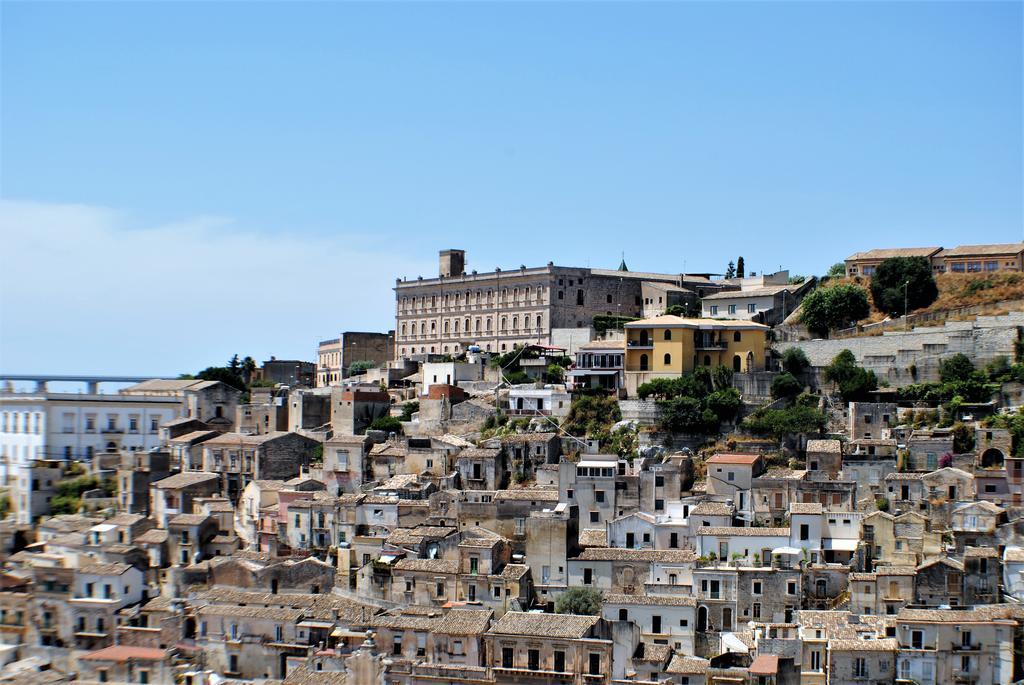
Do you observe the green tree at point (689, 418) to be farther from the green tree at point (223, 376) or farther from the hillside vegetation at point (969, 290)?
the green tree at point (223, 376)

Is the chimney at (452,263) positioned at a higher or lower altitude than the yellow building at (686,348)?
higher

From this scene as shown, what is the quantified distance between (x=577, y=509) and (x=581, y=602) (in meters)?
4.27

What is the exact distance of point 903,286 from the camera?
54375 millimetres

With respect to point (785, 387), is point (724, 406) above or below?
below

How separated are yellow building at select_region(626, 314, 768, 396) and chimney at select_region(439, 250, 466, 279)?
19783 mm

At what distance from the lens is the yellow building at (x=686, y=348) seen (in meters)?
47.1

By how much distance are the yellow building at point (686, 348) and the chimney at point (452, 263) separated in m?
19.8

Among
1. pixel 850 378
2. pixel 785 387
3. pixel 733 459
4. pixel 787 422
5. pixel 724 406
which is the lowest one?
pixel 733 459

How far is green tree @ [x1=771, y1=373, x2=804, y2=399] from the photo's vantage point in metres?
44.4

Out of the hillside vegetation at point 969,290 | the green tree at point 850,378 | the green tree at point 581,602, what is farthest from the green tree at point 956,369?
the green tree at point 581,602

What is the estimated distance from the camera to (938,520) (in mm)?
36031

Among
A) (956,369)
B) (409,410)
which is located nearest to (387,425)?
(409,410)

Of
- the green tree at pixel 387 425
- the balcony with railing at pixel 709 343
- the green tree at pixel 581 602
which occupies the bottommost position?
the green tree at pixel 581 602

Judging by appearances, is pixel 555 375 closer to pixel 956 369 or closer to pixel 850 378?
pixel 850 378
